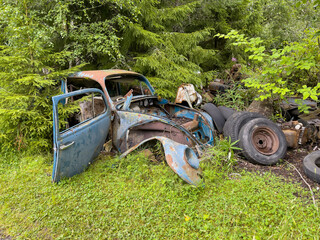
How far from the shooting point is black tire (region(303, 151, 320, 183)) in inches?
112

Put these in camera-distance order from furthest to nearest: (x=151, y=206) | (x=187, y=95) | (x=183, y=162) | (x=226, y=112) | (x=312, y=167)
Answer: (x=187, y=95) < (x=226, y=112) < (x=312, y=167) < (x=183, y=162) < (x=151, y=206)

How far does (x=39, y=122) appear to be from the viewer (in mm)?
3607

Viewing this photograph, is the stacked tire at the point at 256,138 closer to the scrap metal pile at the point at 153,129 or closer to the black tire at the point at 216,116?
the scrap metal pile at the point at 153,129

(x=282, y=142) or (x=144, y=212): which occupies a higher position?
(x=282, y=142)

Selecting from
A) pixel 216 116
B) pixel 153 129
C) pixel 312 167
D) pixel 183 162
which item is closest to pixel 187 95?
pixel 216 116

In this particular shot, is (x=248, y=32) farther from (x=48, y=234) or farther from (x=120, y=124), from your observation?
(x=48, y=234)

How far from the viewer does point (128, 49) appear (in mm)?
6301

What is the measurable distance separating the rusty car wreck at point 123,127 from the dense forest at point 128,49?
653mm

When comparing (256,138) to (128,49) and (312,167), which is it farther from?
(128,49)

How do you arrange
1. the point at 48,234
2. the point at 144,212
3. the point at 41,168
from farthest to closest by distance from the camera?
the point at 41,168
the point at 144,212
the point at 48,234

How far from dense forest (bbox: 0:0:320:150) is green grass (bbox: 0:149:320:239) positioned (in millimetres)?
1294

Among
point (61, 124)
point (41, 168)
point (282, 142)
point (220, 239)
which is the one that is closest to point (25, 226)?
point (41, 168)

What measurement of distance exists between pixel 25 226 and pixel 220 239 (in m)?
2.14

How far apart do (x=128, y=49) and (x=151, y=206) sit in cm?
515
